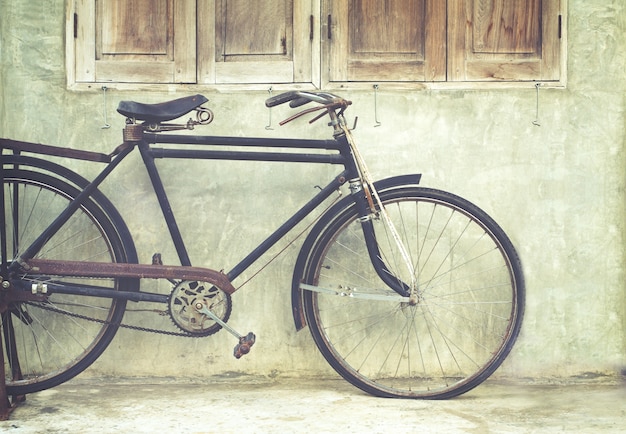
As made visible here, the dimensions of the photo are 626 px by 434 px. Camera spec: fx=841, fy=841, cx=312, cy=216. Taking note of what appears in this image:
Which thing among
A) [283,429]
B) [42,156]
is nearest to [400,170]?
[283,429]

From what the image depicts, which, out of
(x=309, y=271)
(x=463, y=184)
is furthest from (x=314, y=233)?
(x=463, y=184)

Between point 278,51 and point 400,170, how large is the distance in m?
0.98

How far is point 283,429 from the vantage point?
398cm

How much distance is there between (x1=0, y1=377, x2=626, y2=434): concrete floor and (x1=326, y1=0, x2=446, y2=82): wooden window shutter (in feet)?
5.94

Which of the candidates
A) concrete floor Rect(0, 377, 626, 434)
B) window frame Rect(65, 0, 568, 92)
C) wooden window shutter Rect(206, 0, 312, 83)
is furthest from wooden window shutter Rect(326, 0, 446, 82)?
concrete floor Rect(0, 377, 626, 434)

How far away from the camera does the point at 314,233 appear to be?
4.44m

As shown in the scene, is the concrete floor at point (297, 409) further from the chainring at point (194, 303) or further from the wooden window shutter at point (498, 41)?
the wooden window shutter at point (498, 41)

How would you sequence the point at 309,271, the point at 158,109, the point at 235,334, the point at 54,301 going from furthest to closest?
the point at 54,301
the point at 309,271
the point at 235,334
the point at 158,109

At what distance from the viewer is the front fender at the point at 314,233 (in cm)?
443

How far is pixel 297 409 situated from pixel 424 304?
105 centimetres

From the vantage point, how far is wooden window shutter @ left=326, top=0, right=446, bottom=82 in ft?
15.9

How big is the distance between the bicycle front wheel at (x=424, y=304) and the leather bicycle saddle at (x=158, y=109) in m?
1.17

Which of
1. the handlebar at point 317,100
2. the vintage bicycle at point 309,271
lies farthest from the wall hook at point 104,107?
the handlebar at point 317,100

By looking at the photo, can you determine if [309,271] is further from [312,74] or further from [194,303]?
[312,74]
